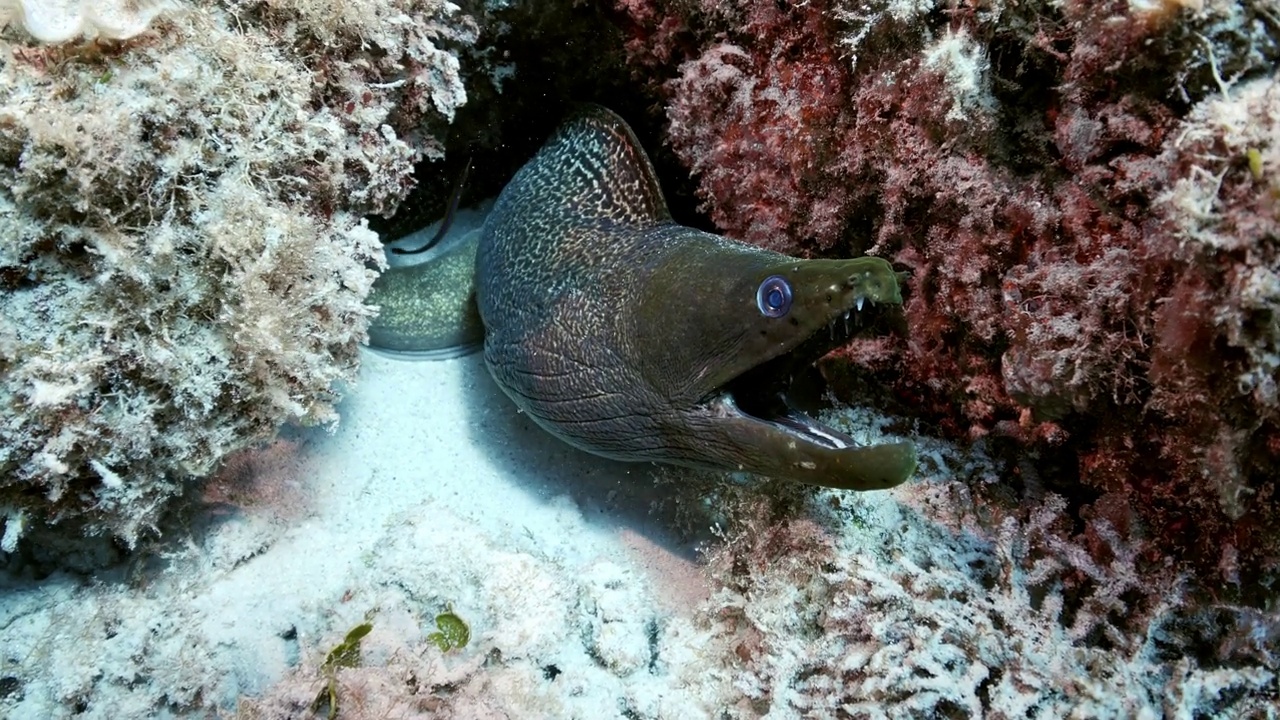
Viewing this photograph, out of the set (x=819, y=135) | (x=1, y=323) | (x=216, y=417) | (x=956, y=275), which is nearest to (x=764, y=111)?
(x=819, y=135)

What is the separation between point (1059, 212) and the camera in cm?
187

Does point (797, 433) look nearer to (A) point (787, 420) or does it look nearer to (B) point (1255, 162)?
(A) point (787, 420)

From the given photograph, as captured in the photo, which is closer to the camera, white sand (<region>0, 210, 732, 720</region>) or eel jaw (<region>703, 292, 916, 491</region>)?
eel jaw (<region>703, 292, 916, 491</region>)

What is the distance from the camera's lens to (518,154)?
404 centimetres

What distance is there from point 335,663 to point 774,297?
5.45 feet

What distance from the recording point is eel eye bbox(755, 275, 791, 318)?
203 cm

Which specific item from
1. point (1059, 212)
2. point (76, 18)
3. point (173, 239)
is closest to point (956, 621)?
point (1059, 212)

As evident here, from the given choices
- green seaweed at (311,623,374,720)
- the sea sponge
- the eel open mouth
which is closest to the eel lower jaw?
the eel open mouth

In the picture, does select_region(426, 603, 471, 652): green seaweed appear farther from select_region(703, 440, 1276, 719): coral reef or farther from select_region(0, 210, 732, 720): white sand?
select_region(703, 440, 1276, 719): coral reef

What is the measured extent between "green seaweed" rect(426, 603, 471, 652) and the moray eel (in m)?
0.83

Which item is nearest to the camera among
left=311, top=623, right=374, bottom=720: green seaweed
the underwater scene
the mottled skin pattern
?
the underwater scene

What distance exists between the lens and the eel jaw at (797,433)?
189 centimetres

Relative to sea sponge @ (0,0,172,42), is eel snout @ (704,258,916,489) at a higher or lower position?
lower

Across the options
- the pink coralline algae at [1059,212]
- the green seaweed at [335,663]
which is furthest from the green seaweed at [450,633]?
the pink coralline algae at [1059,212]
